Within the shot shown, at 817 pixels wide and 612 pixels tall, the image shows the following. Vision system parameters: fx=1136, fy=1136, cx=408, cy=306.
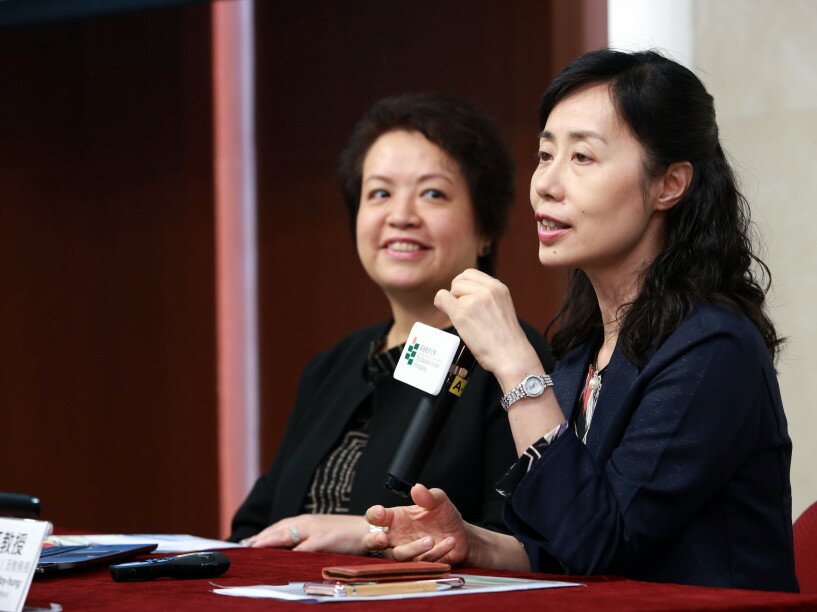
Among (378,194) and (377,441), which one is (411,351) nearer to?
(377,441)

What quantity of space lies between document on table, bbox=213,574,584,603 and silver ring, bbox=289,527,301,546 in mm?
806

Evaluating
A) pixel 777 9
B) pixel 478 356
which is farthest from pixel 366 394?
pixel 777 9

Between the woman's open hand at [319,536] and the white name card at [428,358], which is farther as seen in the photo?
the woman's open hand at [319,536]

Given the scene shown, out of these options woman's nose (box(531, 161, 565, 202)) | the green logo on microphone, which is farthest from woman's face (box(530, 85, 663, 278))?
the green logo on microphone

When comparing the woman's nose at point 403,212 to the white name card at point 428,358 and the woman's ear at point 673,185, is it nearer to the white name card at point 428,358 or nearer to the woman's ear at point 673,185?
the woman's ear at point 673,185

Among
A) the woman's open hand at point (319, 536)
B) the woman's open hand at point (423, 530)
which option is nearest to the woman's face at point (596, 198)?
the woman's open hand at point (423, 530)

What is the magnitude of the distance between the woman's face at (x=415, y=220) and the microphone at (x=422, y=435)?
101 centimetres

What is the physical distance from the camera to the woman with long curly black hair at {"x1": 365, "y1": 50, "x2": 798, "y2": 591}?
1.61 metres

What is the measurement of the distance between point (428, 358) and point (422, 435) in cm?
12

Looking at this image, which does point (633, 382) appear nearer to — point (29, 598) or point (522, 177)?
point (29, 598)

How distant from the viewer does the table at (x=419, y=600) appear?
118 cm

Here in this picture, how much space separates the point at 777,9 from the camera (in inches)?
123

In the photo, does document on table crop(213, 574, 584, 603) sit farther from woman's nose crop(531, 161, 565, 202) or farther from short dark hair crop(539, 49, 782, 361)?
woman's nose crop(531, 161, 565, 202)

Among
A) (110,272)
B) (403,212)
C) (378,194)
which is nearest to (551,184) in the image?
(403,212)
